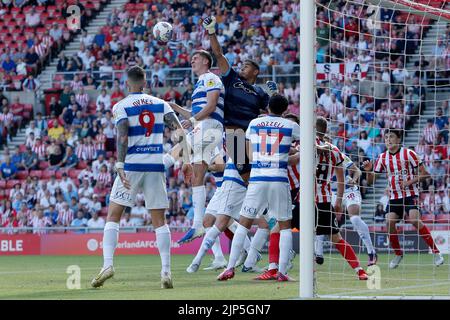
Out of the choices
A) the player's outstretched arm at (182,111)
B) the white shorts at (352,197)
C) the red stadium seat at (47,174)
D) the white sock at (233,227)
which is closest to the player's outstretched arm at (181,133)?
the player's outstretched arm at (182,111)

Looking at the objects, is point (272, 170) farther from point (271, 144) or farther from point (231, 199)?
point (231, 199)

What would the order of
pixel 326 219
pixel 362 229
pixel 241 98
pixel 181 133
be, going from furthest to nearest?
1. pixel 362 229
2. pixel 241 98
3. pixel 326 219
4. pixel 181 133

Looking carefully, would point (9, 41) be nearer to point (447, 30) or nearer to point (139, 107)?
point (447, 30)

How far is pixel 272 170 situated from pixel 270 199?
1.13 feet

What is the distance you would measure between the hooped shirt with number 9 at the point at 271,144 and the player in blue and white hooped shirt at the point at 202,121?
1.81 meters

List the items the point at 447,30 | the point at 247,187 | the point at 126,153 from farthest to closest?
the point at 447,30 → the point at 247,187 → the point at 126,153

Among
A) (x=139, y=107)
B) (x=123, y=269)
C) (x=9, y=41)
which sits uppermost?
(x=9, y=41)

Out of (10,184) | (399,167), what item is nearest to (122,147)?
(399,167)

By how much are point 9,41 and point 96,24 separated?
2.80 m

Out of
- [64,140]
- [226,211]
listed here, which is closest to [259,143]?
[226,211]

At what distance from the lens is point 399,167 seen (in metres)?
16.0

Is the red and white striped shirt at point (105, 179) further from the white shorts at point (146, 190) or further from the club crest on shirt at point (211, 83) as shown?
the white shorts at point (146, 190)

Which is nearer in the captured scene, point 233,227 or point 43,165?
point 233,227

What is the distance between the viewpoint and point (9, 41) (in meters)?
32.4
